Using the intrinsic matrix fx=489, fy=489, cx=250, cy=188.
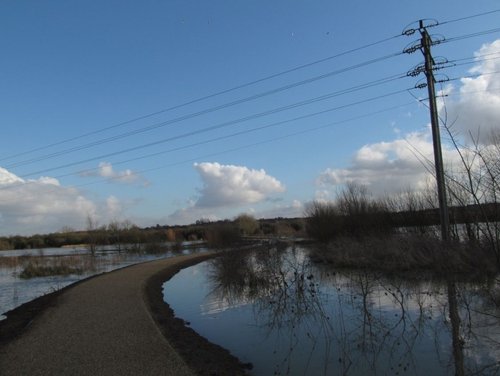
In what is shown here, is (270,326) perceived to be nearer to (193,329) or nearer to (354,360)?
(193,329)

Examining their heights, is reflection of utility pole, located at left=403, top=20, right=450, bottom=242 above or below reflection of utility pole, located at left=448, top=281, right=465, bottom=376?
above

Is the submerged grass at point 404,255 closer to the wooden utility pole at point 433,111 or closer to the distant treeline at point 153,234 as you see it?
the wooden utility pole at point 433,111

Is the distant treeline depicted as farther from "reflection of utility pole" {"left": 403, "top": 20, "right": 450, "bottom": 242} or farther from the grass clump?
"reflection of utility pole" {"left": 403, "top": 20, "right": 450, "bottom": 242}

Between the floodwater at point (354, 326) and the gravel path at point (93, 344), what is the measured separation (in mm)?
1642

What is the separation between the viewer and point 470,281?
16.9 metres

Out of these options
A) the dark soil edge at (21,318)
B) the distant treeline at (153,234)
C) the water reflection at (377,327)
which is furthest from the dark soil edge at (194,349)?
the distant treeline at (153,234)

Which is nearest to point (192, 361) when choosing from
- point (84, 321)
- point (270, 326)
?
point (270, 326)

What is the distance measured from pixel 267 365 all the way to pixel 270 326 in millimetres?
3166

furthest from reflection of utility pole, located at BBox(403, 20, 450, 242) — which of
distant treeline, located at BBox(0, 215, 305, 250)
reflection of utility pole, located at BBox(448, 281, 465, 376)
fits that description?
distant treeline, located at BBox(0, 215, 305, 250)

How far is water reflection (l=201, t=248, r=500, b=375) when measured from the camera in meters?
8.66

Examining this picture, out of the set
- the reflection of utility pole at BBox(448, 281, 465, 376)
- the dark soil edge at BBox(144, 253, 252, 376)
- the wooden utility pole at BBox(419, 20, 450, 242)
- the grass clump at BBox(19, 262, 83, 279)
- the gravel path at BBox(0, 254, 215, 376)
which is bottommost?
the reflection of utility pole at BBox(448, 281, 465, 376)

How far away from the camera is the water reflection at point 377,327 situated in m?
8.66

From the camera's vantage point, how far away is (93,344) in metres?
9.66

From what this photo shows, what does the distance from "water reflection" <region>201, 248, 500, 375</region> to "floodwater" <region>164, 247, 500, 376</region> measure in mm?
18
